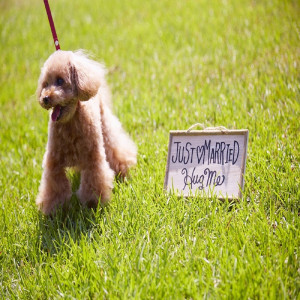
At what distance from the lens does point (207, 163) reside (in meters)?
3.22

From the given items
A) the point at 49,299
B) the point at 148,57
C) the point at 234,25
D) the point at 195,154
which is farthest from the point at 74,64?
the point at 234,25

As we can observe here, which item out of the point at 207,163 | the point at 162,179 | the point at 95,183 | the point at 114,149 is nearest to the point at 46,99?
the point at 95,183

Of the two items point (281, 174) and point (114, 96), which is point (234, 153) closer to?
point (281, 174)

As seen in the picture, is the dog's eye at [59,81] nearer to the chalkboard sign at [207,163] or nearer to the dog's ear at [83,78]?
the dog's ear at [83,78]

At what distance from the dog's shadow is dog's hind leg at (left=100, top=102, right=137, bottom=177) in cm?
57

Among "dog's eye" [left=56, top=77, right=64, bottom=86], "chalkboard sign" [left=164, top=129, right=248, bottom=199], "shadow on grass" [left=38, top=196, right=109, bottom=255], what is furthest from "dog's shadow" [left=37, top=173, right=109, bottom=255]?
"dog's eye" [left=56, top=77, right=64, bottom=86]

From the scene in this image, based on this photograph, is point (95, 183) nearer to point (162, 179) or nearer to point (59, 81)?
point (162, 179)

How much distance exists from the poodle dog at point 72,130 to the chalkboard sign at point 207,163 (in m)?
0.66

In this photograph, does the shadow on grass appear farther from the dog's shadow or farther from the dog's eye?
the dog's eye

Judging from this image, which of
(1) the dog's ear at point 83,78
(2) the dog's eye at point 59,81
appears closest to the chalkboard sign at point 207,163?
(1) the dog's ear at point 83,78

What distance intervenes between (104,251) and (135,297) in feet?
1.92

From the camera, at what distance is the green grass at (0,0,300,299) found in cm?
234

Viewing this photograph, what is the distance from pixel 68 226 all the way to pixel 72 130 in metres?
0.85

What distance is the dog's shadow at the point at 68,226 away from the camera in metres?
2.94
